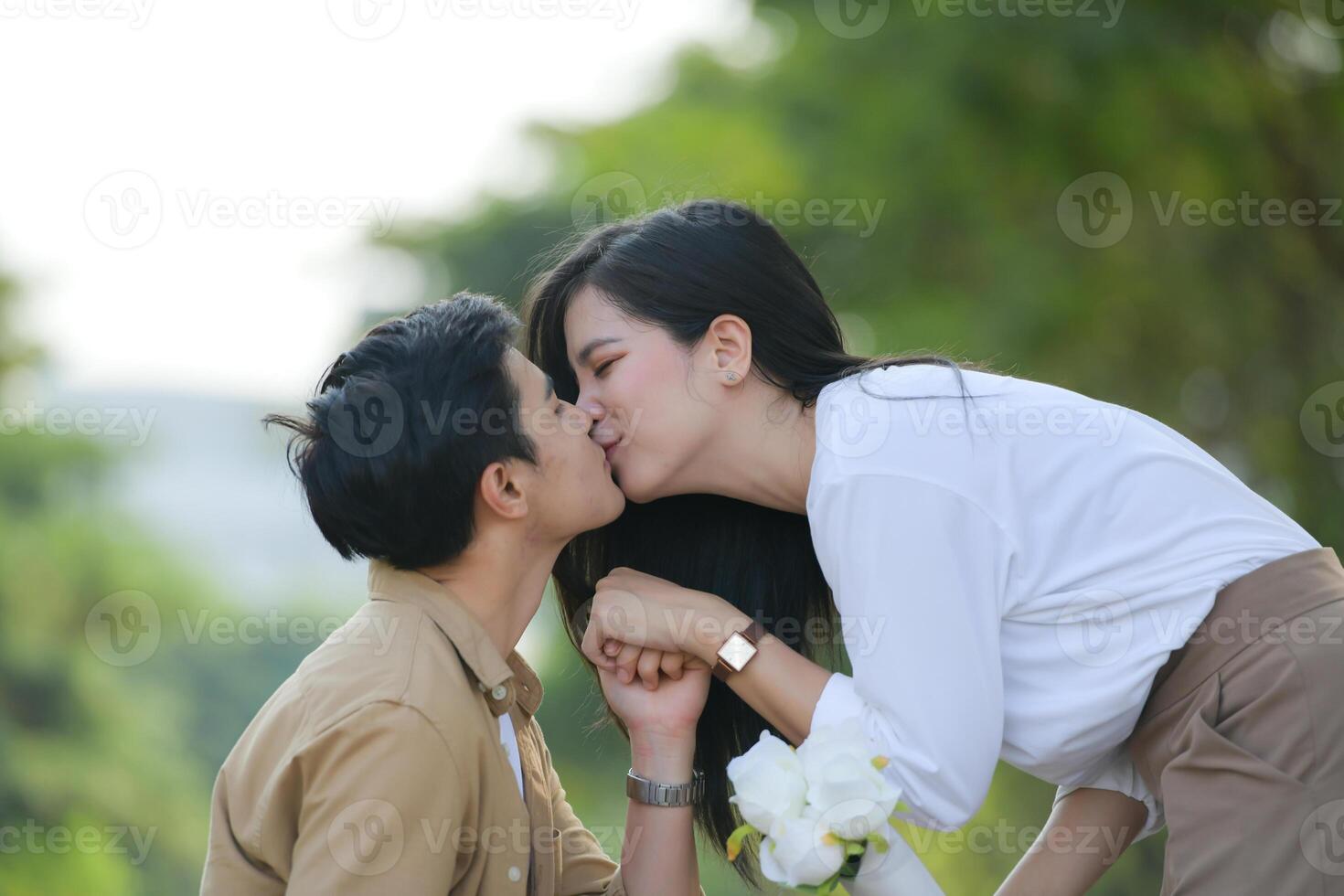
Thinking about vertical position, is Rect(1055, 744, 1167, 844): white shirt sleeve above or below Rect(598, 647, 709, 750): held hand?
below

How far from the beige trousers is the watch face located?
0.77 metres

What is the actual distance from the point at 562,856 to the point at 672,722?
40cm

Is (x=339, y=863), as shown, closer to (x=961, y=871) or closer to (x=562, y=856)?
(x=562, y=856)

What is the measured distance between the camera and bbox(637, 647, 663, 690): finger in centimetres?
276

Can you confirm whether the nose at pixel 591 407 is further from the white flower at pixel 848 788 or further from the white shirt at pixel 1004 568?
the white flower at pixel 848 788

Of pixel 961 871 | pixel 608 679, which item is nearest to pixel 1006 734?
pixel 608 679

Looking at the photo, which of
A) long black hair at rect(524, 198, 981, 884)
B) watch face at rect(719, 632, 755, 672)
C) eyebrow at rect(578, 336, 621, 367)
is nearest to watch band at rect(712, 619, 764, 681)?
watch face at rect(719, 632, 755, 672)

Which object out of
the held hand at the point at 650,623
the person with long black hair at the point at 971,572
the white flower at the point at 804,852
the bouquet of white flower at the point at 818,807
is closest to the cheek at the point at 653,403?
the person with long black hair at the point at 971,572

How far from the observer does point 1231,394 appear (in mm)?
6867

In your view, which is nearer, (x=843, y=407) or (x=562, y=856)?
(x=843, y=407)

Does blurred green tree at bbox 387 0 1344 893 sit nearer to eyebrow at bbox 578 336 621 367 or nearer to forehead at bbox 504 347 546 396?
eyebrow at bbox 578 336 621 367

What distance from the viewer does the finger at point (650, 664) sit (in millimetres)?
2764

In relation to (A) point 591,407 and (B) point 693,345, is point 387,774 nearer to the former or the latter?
(A) point 591,407

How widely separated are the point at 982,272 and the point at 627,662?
15.4 feet
